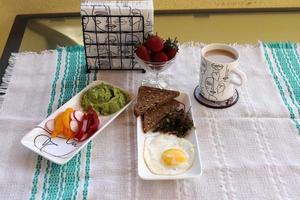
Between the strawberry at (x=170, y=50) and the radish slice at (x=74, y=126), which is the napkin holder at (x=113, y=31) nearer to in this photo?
the strawberry at (x=170, y=50)

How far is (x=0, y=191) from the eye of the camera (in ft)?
2.31

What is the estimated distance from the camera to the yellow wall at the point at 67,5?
128 cm

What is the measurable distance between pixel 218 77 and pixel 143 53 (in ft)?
0.55

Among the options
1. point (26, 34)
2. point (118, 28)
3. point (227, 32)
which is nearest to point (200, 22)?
point (227, 32)

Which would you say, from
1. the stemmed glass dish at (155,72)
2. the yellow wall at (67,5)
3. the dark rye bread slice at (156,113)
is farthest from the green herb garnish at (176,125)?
the yellow wall at (67,5)

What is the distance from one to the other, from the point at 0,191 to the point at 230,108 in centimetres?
49

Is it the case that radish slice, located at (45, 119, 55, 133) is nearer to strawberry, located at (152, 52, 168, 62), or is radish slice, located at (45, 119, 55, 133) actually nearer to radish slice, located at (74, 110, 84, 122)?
radish slice, located at (74, 110, 84, 122)

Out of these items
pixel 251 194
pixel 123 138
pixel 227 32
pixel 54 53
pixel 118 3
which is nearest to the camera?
pixel 251 194

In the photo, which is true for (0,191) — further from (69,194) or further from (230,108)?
(230,108)

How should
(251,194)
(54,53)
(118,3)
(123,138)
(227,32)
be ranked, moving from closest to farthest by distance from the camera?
(251,194) < (123,138) < (118,3) < (54,53) < (227,32)

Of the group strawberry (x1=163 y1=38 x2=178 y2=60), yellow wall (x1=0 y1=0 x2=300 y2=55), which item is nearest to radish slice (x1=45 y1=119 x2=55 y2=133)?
strawberry (x1=163 y1=38 x2=178 y2=60)

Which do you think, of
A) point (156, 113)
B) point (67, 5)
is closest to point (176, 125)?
point (156, 113)

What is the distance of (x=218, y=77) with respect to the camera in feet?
2.79

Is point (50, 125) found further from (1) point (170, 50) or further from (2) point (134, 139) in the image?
(1) point (170, 50)
